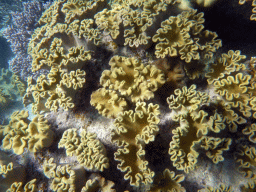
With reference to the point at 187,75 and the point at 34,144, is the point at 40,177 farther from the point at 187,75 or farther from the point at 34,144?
the point at 187,75

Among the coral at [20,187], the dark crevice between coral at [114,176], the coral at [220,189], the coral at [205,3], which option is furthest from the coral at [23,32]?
the coral at [220,189]

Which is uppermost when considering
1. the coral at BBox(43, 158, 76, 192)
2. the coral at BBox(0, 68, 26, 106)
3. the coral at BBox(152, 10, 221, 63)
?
the coral at BBox(152, 10, 221, 63)

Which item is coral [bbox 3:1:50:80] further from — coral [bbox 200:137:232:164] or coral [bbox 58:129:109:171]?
coral [bbox 200:137:232:164]

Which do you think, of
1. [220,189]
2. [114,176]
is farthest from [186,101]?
[114,176]

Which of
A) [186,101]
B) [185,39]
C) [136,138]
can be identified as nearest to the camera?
[136,138]

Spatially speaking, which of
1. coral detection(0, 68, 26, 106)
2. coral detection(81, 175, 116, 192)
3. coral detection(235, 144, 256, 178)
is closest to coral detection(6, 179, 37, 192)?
coral detection(81, 175, 116, 192)

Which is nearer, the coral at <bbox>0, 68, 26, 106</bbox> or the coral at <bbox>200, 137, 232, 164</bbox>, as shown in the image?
the coral at <bbox>200, 137, 232, 164</bbox>

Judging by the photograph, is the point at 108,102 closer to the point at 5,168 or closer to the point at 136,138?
the point at 136,138
